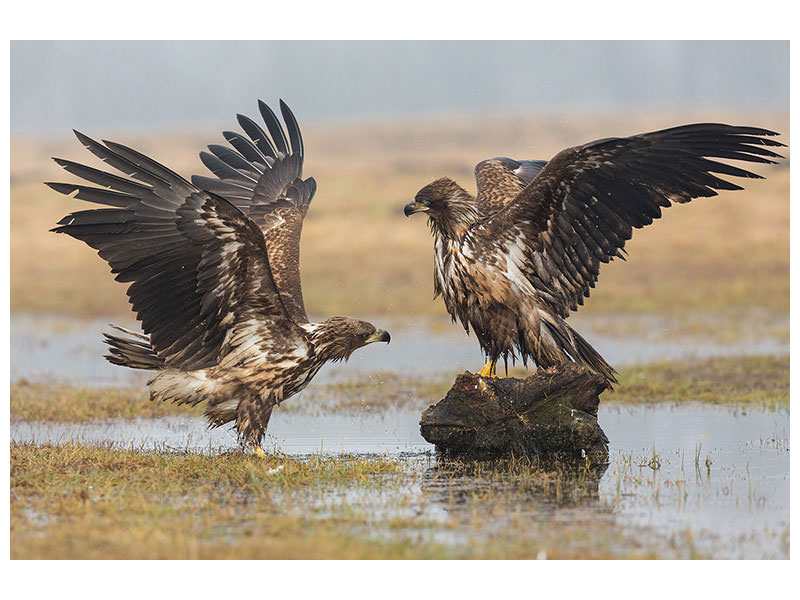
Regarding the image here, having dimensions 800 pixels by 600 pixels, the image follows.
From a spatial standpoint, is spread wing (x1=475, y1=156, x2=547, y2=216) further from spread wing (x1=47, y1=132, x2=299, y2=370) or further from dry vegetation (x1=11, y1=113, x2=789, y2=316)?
dry vegetation (x1=11, y1=113, x2=789, y2=316)

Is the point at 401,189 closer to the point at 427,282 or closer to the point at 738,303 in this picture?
→ the point at 427,282

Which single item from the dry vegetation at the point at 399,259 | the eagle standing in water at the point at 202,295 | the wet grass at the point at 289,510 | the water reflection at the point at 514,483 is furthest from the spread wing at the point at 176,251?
the dry vegetation at the point at 399,259

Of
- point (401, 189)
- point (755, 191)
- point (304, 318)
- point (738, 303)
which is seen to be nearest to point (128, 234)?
point (304, 318)

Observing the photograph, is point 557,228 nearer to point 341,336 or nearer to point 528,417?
point 528,417

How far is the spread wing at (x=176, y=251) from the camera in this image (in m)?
6.74

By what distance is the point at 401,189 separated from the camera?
1367 inches

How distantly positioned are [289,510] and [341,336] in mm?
2007

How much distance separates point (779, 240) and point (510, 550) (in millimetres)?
20662

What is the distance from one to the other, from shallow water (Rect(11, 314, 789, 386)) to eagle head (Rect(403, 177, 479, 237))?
4824 mm

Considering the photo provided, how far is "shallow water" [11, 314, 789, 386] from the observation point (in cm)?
1288

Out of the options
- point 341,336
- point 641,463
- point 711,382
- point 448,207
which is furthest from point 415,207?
point 711,382

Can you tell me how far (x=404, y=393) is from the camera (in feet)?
36.6

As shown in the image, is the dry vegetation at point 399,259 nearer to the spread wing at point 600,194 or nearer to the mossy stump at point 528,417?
the spread wing at point 600,194

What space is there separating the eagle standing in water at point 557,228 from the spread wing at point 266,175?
1744 millimetres
